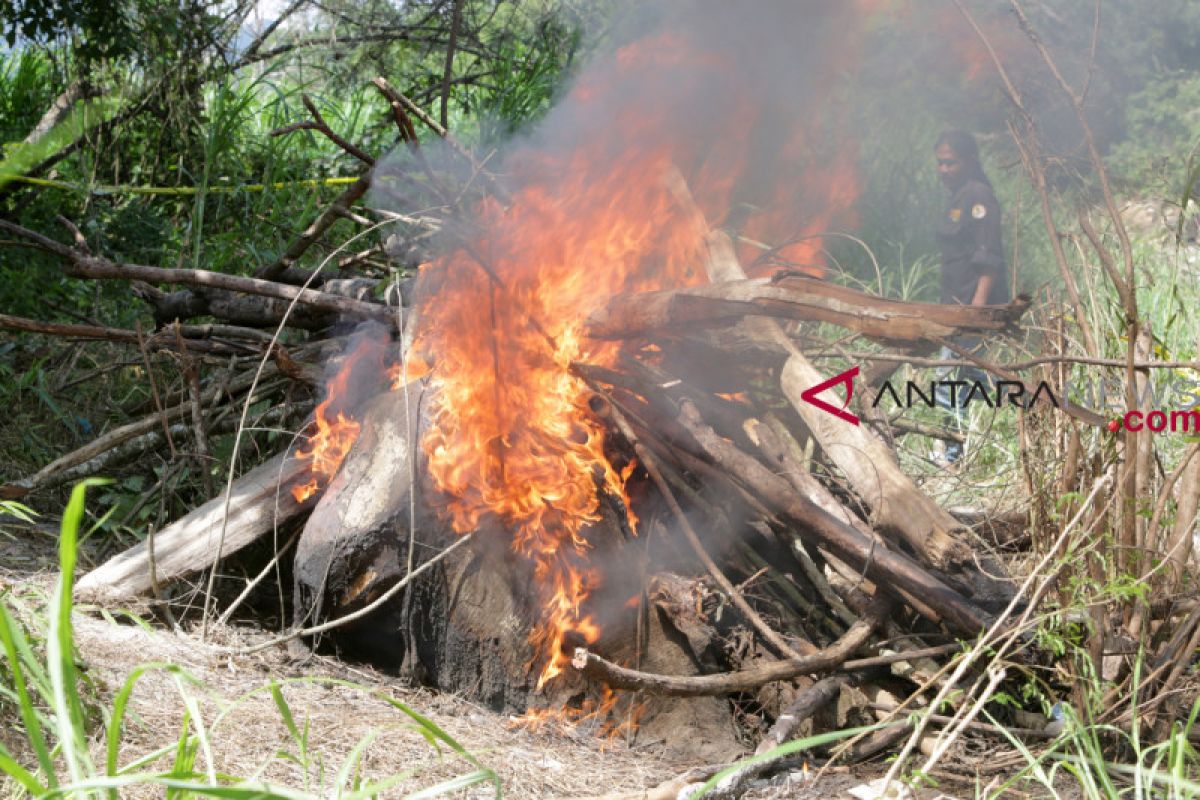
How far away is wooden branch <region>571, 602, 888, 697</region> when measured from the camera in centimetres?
315

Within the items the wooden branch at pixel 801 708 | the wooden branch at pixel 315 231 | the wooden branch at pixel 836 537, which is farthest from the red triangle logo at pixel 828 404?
the wooden branch at pixel 315 231

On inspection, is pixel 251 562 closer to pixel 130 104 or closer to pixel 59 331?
pixel 59 331

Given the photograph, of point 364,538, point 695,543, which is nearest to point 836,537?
A: point 695,543

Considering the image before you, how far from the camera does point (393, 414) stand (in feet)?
12.8

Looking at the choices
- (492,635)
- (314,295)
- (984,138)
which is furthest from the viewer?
(984,138)

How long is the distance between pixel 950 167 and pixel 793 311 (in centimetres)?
394

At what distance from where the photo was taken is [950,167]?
6.88m

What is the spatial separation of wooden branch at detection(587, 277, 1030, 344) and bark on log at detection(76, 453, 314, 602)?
1234 millimetres

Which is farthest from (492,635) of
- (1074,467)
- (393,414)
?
(1074,467)

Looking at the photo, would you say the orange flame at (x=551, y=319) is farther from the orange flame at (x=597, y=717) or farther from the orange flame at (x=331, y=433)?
the orange flame at (x=331, y=433)

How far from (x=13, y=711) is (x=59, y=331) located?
7.93ft

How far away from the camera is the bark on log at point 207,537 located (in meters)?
3.94

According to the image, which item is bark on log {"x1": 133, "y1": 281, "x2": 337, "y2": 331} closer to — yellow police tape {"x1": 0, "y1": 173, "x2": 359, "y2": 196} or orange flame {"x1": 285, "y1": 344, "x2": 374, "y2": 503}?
orange flame {"x1": 285, "y1": 344, "x2": 374, "y2": 503}

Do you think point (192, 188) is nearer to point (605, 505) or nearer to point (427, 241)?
point (427, 241)
